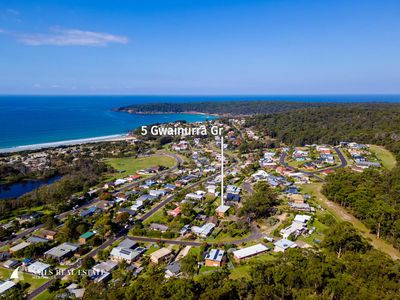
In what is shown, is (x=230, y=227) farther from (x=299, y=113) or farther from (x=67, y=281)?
(x=299, y=113)

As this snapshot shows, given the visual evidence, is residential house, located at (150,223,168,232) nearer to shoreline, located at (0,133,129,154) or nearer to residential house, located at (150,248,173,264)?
residential house, located at (150,248,173,264)

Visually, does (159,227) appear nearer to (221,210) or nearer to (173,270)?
(221,210)

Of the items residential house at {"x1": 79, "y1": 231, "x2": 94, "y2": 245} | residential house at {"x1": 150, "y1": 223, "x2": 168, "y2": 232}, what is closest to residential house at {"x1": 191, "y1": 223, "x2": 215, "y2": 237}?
residential house at {"x1": 150, "y1": 223, "x2": 168, "y2": 232}

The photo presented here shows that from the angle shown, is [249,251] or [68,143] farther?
[68,143]

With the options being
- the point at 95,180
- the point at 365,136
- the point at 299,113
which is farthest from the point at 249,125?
the point at 95,180

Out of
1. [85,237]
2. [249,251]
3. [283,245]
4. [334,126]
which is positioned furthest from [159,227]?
[334,126]
